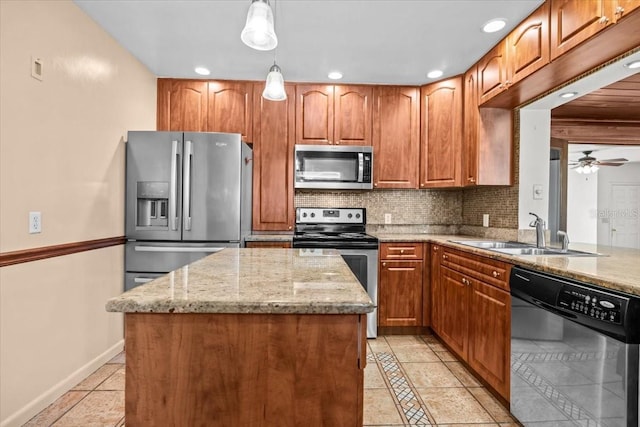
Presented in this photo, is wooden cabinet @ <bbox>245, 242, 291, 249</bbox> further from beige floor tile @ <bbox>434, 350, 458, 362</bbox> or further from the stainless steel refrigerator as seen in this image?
beige floor tile @ <bbox>434, 350, 458, 362</bbox>

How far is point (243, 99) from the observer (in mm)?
3496

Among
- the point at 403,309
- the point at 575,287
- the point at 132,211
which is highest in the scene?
the point at 132,211

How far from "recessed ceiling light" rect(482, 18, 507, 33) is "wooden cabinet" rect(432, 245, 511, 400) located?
157cm

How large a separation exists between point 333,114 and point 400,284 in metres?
1.77

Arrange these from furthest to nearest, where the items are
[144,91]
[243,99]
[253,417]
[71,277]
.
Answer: [243,99]
[144,91]
[71,277]
[253,417]

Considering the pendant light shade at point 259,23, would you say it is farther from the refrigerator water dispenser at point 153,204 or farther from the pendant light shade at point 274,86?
the refrigerator water dispenser at point 153,204

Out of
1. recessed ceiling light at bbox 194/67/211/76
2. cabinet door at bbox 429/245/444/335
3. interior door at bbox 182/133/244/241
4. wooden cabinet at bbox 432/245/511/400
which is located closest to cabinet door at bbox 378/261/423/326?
cabinet door at bbox 429/245/444/335

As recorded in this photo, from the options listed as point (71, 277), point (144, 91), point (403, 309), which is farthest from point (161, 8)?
point (403, 309)

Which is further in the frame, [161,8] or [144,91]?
[144,91]

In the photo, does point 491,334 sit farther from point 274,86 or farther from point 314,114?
point 314,114

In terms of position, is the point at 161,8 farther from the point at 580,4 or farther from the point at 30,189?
the point at 580,4

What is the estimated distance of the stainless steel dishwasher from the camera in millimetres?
1251

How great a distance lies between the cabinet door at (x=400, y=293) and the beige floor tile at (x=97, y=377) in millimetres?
2163

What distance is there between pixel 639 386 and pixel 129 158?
327cm
